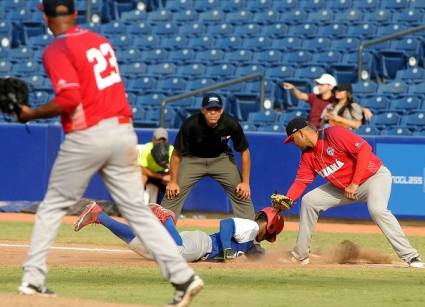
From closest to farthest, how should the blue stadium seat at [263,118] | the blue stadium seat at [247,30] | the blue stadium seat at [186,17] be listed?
the blue stadium seat at [263,118]
the blue stadium seat at [247,30]
the blue stadium seat at [186,17]

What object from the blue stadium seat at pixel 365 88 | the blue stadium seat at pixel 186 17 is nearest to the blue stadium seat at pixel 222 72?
the blue stadium seat at pixel 186 17

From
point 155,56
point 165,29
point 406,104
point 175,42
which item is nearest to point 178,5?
point 165,29

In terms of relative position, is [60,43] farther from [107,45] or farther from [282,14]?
[282,14]

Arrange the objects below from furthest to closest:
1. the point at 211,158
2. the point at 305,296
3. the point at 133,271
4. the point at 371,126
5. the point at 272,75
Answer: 1. the point at 272,75
2. the point at 371,126
3. the point at 211,158
4. the point at 133,271
5. the point at 305,296

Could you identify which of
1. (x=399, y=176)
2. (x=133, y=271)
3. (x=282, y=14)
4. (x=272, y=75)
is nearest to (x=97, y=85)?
(x=133, y=271)

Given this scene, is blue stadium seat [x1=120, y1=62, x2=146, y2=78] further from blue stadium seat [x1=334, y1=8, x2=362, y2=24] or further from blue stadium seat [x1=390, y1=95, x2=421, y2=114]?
blue stadium seat [x1=390, y1=95, x2=421, y2=114]

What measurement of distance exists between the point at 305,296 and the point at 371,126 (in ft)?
35.6

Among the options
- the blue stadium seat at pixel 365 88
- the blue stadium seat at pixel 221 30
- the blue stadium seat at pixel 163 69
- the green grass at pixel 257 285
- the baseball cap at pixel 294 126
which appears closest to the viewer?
the green grass at pixel 257 285

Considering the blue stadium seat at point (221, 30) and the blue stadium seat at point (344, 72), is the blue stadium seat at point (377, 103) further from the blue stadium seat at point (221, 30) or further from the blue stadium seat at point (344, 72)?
the blue stadium seat at point (221, 30)

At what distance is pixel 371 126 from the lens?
1988 centimetres

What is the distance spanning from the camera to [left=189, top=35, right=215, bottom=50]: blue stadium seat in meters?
24.9

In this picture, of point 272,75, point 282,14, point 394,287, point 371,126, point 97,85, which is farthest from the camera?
point 282,14

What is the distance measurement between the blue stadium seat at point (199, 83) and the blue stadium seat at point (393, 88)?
3.51m

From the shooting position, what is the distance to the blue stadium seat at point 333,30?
23.4 meters
